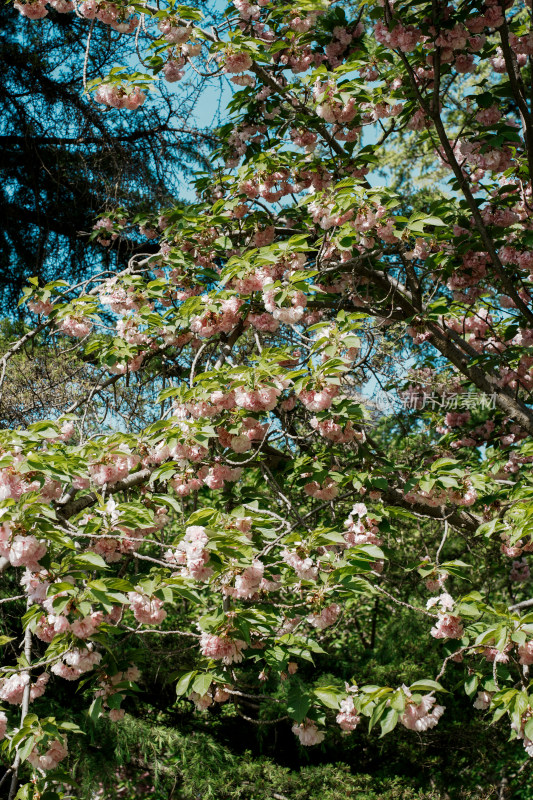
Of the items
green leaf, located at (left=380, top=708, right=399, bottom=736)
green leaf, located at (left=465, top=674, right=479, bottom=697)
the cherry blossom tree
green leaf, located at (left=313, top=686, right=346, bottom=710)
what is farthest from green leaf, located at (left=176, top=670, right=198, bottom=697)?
green leaf, located at (left=465, top=674, right=479, bottom=697)

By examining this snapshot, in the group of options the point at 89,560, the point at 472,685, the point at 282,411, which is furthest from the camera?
the point at 282,411

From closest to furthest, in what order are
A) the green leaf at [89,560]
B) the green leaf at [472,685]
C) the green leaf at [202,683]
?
the green leaf at [89,560]
the green leaf at [202,683]
the green leaf at [472,685]

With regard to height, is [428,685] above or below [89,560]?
below

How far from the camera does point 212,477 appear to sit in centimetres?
266

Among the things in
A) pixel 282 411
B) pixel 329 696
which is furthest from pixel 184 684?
pixel 282 411

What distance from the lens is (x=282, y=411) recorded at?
3.43 metres

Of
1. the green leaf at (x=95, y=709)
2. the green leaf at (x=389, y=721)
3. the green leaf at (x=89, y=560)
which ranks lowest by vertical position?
the green leaf at (x=95, y=709)

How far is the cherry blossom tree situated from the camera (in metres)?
2.17

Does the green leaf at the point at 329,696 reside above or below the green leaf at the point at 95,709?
above

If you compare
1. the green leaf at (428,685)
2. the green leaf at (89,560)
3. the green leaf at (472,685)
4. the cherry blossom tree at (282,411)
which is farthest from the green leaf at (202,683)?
the green leaf at (472,685)

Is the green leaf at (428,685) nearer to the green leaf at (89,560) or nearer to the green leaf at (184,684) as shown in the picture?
the green leaf at (184,684)

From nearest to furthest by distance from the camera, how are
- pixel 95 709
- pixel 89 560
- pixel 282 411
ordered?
pixel 89 560 < pixel 95 709 < pixel 282 411

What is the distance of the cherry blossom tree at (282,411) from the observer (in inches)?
85.5

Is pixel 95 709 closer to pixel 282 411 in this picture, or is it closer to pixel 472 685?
pixel 472 685
